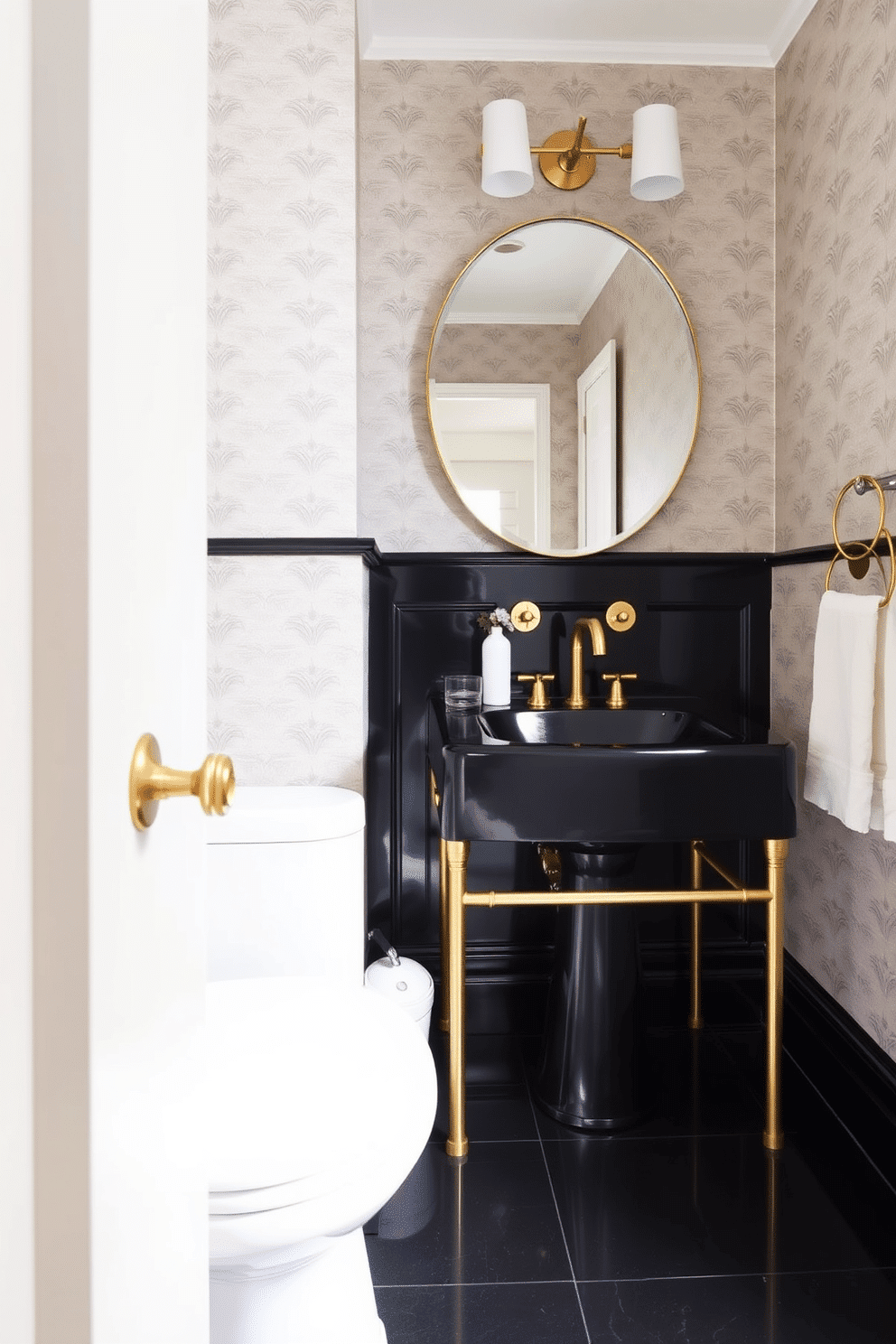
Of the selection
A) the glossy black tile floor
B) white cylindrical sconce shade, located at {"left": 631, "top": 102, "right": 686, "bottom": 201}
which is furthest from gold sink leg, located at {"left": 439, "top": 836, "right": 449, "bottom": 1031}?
white cylindrical sconce shade, located at {"left": 631, "top": 102, "right": 686, "bottom": 201}


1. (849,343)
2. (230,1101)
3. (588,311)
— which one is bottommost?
(230,1101)

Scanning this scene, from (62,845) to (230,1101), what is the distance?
0.86 m

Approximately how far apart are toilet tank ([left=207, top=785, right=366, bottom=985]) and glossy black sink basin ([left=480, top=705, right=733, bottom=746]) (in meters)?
0.53

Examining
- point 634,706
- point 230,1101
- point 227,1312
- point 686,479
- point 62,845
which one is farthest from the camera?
point 686,479

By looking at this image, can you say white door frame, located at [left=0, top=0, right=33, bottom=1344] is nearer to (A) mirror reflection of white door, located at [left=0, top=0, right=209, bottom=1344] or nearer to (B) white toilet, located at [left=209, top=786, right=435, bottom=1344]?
(A) mirror reflection of white door, located at [left=0, top=0, right=209, bottom=1344]

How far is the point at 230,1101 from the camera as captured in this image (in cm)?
108

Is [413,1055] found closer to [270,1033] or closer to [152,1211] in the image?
[270,1033]

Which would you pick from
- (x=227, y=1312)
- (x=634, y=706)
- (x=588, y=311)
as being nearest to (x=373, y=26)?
(x=588, y=311)

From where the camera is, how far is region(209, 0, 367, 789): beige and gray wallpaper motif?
5.69 ft

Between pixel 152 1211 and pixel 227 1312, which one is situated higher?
pixel 152 1211

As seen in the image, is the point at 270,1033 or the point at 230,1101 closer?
the point at 230,1101

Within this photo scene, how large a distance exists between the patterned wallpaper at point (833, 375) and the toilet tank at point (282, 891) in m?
0.98

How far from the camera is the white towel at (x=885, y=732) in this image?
4.88ft

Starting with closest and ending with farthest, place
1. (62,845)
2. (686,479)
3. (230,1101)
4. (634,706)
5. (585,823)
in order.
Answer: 1. (62,845)
2. (230,1101)
3. (585,823)
4. (634,706)
5. (686,479)
